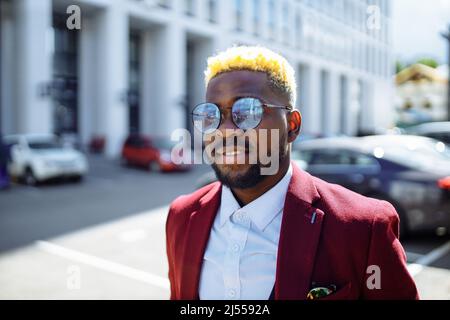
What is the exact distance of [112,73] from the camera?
22031mm

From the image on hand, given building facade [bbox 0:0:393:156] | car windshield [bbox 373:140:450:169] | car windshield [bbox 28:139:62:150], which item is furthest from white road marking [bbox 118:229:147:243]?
car windshield [bbox 28:139:62:150]

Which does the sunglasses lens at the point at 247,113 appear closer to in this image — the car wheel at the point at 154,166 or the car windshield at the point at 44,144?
the car windshield at the point at 44,144

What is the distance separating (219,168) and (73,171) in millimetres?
14019

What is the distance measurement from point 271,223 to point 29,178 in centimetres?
1414

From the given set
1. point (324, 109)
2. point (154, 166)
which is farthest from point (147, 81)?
point (324, 109)

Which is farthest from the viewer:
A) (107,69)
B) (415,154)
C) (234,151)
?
(107,69)

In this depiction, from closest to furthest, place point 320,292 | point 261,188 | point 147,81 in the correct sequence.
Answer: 1. point 320,292
2. point 261,188
3. point 147,81

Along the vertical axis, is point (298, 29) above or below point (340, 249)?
above

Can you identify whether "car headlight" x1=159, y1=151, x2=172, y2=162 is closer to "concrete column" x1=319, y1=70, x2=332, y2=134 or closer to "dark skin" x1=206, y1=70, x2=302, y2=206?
"concrete column" x1=319, y1=70, x2=332, y2=134

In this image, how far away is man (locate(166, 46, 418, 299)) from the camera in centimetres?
139

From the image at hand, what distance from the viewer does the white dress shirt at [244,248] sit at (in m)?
1.48

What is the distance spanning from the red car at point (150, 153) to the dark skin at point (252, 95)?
15487 mm

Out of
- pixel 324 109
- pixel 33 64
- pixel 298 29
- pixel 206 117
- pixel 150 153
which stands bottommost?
pixel 150 153

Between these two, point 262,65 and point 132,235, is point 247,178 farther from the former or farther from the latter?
point 132,235
